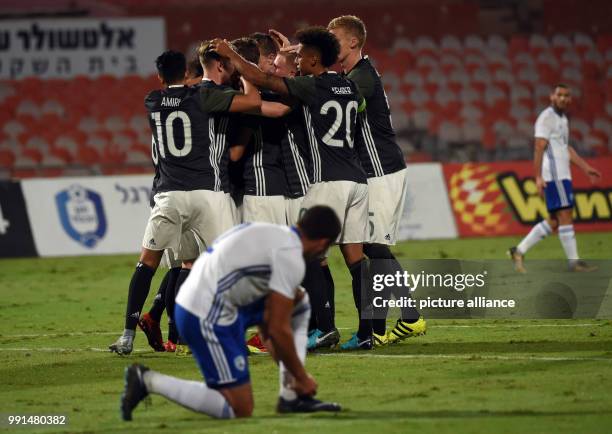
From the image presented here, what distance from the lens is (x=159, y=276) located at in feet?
50.9

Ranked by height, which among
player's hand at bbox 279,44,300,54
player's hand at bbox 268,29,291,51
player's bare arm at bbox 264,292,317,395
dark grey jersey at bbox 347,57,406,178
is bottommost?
player's bare arm at bbox 264,292,317,395

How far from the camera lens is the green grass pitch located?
6.13 meters

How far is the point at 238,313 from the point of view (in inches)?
248

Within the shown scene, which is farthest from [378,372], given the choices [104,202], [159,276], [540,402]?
[104,202]

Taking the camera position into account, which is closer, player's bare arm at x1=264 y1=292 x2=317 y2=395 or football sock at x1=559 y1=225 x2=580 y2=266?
player's bare arm at x1=264 y1=292 x2=317 y2=395

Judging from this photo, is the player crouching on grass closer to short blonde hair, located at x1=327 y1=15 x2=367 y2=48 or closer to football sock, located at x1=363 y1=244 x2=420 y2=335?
football sock, located at x1=363 y1=244 x2=420 y2=335

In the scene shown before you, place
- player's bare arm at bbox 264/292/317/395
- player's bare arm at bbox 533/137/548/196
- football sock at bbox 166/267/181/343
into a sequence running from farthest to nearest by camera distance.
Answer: player's bare arm at bbox 533/137/548/196
football sock at bbox 166/267/181/343
player's bare arm at bbox 264/292/317/395

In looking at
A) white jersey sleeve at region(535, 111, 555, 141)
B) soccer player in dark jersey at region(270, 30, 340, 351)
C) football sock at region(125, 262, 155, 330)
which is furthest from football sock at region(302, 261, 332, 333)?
white jersey sleeve at region(535, 111, 555, 141)

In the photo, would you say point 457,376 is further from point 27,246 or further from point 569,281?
point 27,246

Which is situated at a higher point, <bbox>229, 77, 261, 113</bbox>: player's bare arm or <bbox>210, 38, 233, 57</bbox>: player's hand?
<bbox>210, 38, 233, 57</bbox>: player's hand

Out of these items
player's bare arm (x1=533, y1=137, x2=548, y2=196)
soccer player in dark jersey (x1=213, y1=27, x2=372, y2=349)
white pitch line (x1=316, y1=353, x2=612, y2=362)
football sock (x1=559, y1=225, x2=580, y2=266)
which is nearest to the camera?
white pitch line (x1=316, y1=353, x2=612, y2=362)

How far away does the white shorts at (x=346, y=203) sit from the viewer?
8.65 metres
